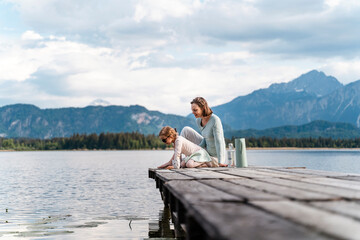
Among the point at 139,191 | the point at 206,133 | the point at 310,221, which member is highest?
the point at 206,133

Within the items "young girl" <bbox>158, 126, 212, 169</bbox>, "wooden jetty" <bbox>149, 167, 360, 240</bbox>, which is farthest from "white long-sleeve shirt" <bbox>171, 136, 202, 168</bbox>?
"wooden jetty" <bbox>149, 167, 360, 240</bbox>

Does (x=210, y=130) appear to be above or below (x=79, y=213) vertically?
above

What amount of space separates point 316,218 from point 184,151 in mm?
9599

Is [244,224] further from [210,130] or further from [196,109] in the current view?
[210,130]

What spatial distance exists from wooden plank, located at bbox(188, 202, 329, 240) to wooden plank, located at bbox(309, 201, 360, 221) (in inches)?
26.8

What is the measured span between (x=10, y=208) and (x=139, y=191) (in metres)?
10.2

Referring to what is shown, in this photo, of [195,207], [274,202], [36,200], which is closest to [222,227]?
[195,207]

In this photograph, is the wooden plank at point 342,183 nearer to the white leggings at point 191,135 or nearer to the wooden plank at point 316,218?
the wooden plank at point 316,218

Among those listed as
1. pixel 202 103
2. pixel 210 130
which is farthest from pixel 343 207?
pixel 210 130

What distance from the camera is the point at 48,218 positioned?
17547 mm

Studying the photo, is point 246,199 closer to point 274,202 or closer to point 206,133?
point 274,202

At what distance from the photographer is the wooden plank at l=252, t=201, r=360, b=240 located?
2822mm

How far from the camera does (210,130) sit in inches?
515

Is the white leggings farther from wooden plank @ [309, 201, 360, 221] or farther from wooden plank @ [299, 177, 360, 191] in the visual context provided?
wooden plank @ [309, 201, 360, 221]
